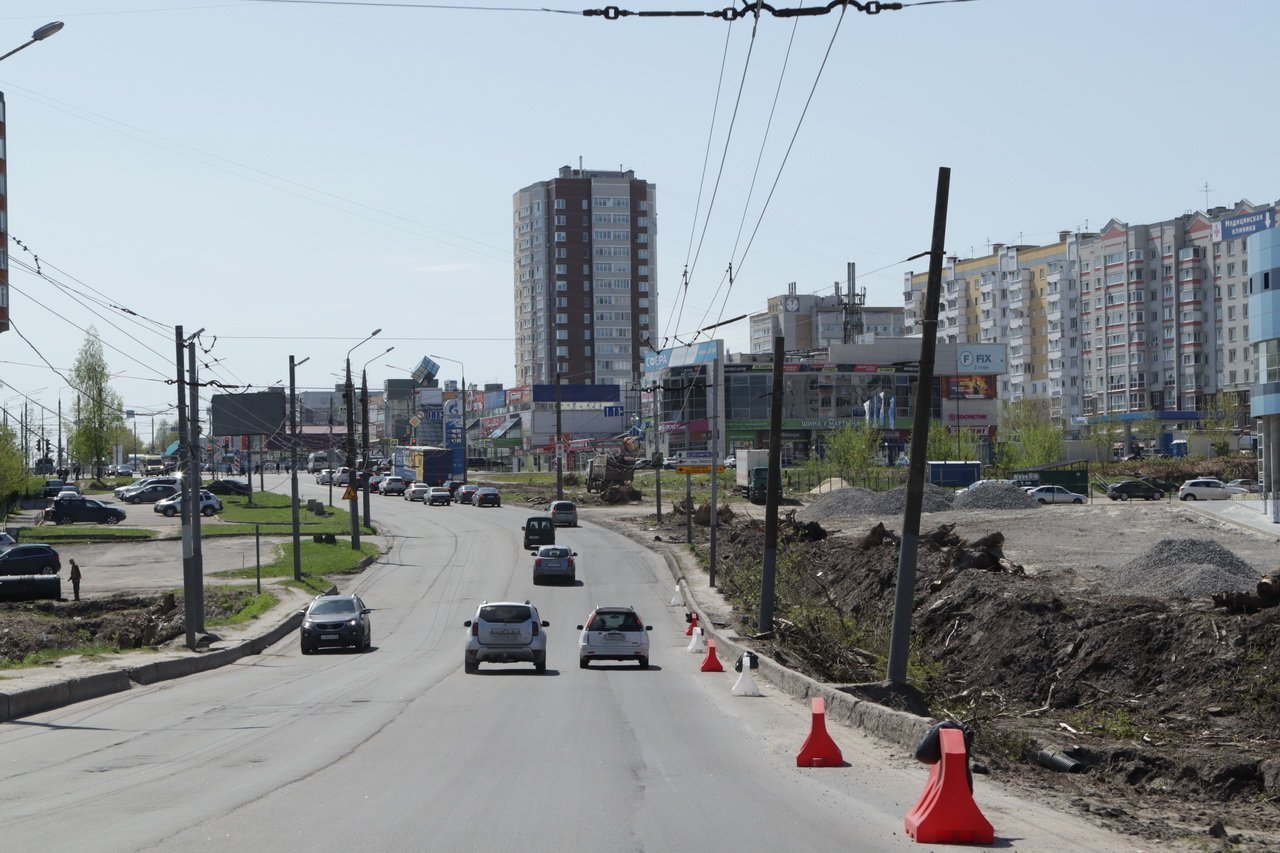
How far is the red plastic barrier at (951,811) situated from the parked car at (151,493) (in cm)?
10030

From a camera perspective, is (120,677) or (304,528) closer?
(120,677)

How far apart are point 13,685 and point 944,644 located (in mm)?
19854

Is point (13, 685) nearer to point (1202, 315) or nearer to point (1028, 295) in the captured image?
point (1202, 315)

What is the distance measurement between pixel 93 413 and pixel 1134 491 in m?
107

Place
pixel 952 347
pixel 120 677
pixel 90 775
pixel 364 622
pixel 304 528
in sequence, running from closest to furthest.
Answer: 1. pixel 90 775
2. pixel 120 677
3. pixel 364 622
4. pixel 304 528
5. pixel 952 347

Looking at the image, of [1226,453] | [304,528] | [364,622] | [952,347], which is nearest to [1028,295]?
[952,347]

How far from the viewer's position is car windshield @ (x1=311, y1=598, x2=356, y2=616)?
36.8 m

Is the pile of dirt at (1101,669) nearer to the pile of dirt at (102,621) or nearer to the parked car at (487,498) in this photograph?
the pile of dirt at (102,621)

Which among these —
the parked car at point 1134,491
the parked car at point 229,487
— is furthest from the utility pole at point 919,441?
the parked car at point 229,487

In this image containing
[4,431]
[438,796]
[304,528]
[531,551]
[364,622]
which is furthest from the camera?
[4,431]

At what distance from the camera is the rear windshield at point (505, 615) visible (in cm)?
2998

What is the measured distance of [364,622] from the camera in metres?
37.6

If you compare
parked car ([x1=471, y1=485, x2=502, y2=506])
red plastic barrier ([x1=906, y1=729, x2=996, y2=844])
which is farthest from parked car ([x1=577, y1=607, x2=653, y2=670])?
parked car ([x1=471, y1=485, x2=502, y2=506])

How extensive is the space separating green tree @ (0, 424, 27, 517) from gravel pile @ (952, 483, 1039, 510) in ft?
197
